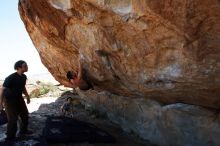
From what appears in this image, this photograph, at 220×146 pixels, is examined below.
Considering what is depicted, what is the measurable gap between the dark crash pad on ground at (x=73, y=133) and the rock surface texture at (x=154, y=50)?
0.87 meters

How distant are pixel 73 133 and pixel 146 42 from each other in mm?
2921

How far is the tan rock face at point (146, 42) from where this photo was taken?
238 inches

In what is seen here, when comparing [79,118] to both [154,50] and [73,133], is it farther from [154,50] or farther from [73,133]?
[154,50]

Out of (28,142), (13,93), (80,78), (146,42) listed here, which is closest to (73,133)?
(28,142)

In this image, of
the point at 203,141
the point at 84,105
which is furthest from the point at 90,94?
the point at 203,141

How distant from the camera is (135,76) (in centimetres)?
809

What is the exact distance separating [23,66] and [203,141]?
3.74 metres

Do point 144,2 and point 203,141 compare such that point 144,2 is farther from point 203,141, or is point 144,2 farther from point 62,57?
point 62,57

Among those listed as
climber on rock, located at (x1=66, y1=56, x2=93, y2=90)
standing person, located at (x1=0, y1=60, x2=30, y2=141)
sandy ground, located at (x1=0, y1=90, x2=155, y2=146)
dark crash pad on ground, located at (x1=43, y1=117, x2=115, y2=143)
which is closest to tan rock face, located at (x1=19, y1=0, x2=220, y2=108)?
climber on rock, located at (x1=66, y1=56, x2=93, y2=90)

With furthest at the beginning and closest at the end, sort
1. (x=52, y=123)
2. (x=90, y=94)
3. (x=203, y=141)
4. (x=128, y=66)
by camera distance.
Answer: (x=90, y=94) < (x=52, y=123) < (x=128, y=66) < (x=203, y=141)

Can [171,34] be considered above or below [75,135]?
above

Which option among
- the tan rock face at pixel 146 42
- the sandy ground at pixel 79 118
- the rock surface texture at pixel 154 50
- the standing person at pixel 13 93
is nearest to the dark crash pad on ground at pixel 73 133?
the sandy ground at pixel 79 118

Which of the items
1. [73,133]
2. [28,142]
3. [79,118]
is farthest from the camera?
[79,118]

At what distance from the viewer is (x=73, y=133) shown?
8.87 m
